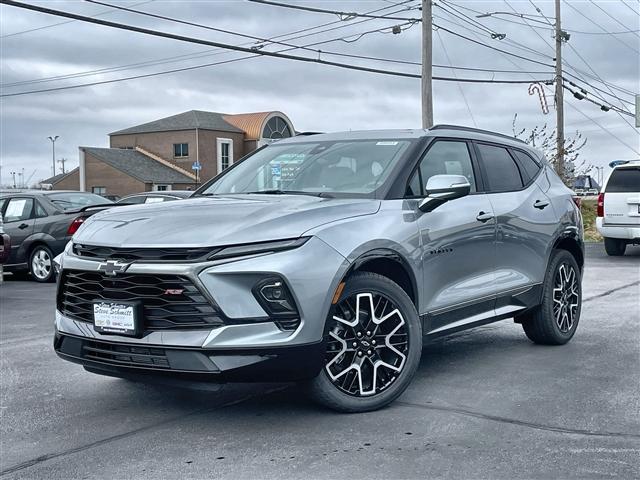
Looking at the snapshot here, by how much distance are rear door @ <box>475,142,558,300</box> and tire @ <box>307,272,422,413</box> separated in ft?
4.76

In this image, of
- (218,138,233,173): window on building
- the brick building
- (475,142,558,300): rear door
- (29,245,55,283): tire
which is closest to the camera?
(475,142,558,300): rear door

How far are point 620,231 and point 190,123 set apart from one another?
195 feet

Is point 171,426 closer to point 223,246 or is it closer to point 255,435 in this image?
point 255,435

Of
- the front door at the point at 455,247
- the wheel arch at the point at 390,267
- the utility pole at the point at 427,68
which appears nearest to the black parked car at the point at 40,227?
the front door at the point at 455,247

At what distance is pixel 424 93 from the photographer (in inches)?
954

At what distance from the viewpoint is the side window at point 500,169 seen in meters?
6.76

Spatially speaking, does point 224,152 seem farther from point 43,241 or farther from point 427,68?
point 43,241

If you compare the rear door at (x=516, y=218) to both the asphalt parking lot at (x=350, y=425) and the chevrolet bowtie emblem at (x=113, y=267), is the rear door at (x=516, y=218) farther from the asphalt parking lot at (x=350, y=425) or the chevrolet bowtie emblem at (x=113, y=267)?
the chevrolet bowtie emblem at (x=113, y=267)

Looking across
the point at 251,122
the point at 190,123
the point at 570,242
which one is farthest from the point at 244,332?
the point at 251,122

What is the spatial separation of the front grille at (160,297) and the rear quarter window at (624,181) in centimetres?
1439

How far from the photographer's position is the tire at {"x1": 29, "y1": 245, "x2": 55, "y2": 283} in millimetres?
14961

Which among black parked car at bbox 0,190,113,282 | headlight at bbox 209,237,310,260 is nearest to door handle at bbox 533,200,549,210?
headlight at bbox 209,237,310,260

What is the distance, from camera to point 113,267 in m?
4.75

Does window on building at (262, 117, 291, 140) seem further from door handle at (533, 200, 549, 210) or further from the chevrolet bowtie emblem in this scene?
the chevrolet bowtie emblem
